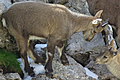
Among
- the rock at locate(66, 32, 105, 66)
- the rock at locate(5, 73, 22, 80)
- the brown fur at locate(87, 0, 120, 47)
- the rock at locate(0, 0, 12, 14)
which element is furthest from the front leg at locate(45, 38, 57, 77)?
the brown fur at locate(87, 0, 120, 47)

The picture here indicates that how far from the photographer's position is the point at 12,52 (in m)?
6.05

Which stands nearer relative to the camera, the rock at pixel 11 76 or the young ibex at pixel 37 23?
the rock at pixel 11 76

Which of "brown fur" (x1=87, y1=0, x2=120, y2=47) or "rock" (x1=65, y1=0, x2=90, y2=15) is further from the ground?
"brown fur" (x1=87, y1=0, x2=120, y2=47)

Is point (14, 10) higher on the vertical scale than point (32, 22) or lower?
higher

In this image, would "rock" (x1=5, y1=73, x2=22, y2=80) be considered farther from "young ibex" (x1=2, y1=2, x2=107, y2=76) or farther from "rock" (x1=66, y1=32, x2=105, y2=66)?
"rock" (x1=66, y1=32, x2=105, y2=66)

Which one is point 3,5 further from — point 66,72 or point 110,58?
point 110,58

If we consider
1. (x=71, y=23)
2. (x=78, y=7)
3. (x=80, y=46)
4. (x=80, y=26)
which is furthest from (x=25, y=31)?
(x=78, y=7)

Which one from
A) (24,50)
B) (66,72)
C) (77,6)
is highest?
(77,6)

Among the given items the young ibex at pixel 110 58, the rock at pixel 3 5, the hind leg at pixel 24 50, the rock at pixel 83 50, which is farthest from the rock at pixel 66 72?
the rock at pixel 3 5

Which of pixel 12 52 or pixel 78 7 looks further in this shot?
pixel 78 7

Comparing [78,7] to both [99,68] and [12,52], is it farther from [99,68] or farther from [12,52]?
[12,52]

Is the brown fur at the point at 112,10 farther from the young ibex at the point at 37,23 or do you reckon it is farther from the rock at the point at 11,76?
the rock at the point at 11,76

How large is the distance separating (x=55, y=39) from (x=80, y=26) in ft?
3.51

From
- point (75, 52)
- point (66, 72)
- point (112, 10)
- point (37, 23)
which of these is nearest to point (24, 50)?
point (37, 23)
